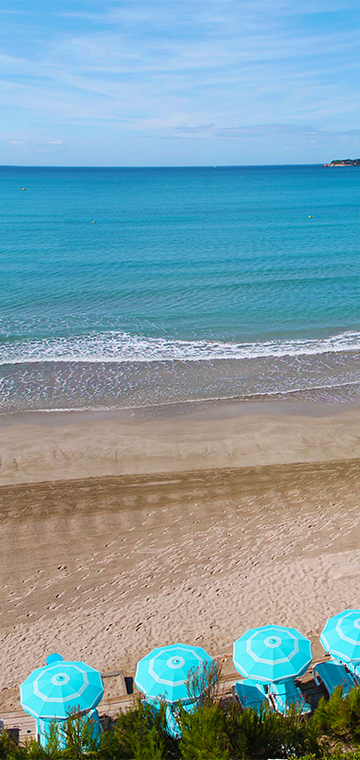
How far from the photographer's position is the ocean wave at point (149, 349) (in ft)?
80.5

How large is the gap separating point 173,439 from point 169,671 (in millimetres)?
10042

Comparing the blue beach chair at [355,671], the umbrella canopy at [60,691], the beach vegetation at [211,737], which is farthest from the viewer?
the blue beach chair at [355,671]

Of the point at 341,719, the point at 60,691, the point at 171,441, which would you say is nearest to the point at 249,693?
the point at 341,719

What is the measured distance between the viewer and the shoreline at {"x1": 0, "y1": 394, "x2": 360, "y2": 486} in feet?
53.0

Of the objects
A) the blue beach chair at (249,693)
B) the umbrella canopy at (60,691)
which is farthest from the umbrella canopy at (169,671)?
the blue beach chair at (249,693)

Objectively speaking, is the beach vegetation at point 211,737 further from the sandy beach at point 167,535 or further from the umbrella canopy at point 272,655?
the sandy beach at point 167,535

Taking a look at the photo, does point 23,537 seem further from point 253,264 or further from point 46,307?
point 253,264

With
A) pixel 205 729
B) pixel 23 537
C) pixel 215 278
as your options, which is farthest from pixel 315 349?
pixel 205 729

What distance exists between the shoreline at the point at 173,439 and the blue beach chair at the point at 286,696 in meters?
7.92

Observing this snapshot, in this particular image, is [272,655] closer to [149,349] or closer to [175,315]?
[149,349]

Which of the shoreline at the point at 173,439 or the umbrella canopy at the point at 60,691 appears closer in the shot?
the umbrella canopy at the point at 60,691

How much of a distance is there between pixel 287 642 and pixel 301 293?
90.8 feet

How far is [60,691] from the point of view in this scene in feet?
25.2

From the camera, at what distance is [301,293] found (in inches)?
1316
